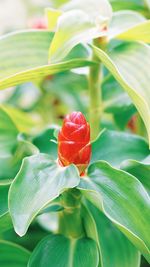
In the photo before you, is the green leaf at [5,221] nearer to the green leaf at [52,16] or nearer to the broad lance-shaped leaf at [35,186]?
the broad lance-shaped leaf at [35,186]

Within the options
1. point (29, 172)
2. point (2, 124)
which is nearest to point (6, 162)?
point (2, 124)

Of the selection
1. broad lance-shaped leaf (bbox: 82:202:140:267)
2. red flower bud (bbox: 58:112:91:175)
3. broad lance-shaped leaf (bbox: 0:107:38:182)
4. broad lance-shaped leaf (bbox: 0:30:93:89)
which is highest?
broad lance-shaped leaf (bbox: 0:30:93:89)

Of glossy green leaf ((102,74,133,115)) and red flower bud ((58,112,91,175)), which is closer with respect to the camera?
red flower bud ((58,112,91,175))

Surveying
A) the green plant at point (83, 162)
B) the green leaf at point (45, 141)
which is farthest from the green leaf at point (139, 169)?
the green leaf at point (45, 141)

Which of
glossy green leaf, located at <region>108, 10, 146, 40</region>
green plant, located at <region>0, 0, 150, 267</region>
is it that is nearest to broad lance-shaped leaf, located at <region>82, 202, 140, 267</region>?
green plant, located at <region>0, 0, 150, 267</region>

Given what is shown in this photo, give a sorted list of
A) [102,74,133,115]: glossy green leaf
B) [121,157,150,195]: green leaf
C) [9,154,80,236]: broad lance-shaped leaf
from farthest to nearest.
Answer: [102,74,133,115]: glossy green leaf → [121,157,150,195]: green leaf → [9,154,80,236]: broad lance-shaped leaf

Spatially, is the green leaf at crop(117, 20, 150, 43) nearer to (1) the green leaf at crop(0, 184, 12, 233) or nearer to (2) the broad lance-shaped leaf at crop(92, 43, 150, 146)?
(2) the broad lance-shaped leaf at crop(92, 43, 150, 146)
